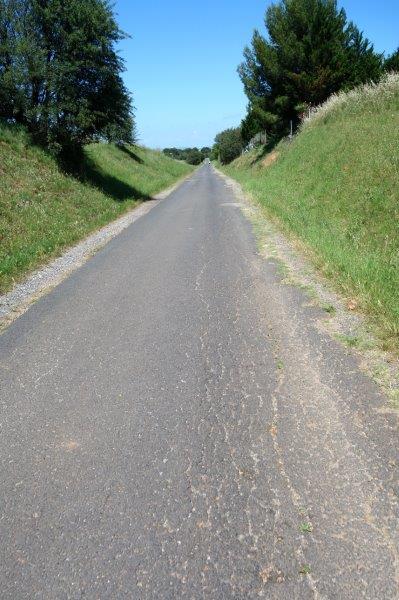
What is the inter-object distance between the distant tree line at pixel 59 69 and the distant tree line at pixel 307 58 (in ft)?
46.0

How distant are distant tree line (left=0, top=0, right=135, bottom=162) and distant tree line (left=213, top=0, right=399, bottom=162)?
14.0 m

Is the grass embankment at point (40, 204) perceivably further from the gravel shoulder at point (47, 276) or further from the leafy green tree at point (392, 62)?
the leafy green tree at point (392, 62)

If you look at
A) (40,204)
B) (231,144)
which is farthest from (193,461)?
(231,144)

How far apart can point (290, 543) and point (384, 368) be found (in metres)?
2.14

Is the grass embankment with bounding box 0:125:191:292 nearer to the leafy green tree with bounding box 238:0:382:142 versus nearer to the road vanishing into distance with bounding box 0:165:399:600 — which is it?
the road vanishing into distance with bounding box 0:165:399:600

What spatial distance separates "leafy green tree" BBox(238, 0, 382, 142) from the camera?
1024 inches

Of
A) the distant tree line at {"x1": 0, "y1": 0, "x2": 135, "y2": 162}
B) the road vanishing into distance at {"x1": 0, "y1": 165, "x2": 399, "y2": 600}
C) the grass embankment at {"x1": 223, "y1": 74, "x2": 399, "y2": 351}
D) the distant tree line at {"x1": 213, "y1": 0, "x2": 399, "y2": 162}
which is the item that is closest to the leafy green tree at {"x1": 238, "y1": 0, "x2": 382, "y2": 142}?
the distant tree line at {"x1": 213, "y1": 0, "x2": 399, "y2": 162}

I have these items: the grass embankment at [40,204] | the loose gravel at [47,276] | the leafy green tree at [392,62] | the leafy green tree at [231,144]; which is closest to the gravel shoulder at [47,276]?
the loose gravel at [47,276]

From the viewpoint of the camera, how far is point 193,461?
2928 millimetres

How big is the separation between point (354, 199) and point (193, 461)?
9.56m

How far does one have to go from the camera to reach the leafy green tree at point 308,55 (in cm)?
2602

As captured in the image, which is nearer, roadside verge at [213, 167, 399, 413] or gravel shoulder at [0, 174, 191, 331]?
roadside verge at [213, 167, 399, 413]

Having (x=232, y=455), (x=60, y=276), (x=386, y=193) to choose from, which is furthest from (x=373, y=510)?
(x=386, y=193)

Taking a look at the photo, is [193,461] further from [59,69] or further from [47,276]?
[59,69]
